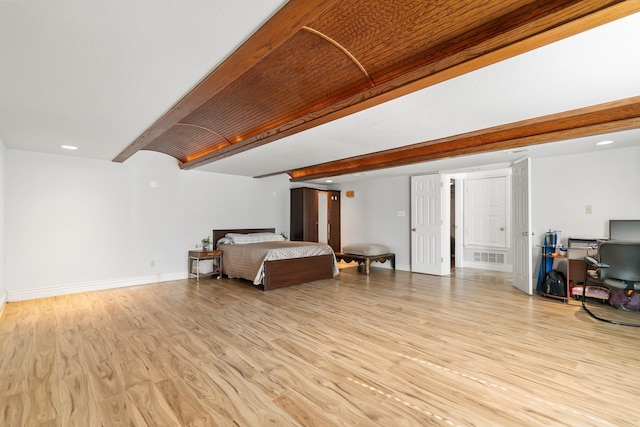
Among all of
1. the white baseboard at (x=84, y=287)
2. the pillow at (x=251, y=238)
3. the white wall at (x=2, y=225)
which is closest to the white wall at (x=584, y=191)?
the pillow at (x=251, y=238)

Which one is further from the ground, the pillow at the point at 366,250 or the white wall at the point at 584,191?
the white wall at the point at 584,191

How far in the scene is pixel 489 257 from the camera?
6.86 metres

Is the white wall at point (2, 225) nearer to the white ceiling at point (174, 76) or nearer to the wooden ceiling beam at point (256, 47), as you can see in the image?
the white ceiling at point (174, 76)

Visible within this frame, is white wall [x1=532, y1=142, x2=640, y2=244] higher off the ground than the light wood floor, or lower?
higher

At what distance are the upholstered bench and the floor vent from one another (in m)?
2.09

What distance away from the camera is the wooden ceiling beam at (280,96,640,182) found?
293 cm

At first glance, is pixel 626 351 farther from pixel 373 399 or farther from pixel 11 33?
pixel 11 33

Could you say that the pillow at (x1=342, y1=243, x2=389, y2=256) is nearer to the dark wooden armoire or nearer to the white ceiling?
the dark wooden armoire

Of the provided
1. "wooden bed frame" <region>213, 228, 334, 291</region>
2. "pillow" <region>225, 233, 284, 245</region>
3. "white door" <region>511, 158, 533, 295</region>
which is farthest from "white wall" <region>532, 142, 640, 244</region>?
"pillow" <region>225, 233, 284, 245</region>

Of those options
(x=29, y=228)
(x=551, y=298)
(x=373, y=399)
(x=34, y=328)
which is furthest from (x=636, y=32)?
(x=29, y=228)

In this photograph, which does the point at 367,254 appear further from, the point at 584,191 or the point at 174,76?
the point at 174,76

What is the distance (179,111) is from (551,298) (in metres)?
5.50

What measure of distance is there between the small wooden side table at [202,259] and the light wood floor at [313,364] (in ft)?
4.84

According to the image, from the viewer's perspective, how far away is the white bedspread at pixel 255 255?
4.89 m
